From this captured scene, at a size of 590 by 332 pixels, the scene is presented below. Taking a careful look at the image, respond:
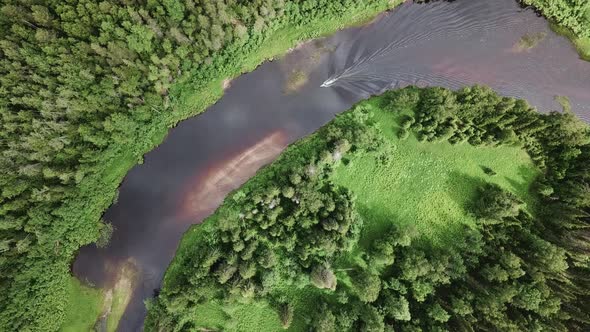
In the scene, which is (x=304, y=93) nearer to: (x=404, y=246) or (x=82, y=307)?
(x=404, y=246)

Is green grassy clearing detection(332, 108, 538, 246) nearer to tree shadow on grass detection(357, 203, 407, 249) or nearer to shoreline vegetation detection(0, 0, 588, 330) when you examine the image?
tree shadow on grass detection(357, 203, 407, 249)

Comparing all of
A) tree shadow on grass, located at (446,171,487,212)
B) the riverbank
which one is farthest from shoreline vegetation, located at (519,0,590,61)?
tree shadow on grass, located at (446,171,487,212)

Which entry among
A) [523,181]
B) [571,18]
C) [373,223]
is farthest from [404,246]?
[571,18]

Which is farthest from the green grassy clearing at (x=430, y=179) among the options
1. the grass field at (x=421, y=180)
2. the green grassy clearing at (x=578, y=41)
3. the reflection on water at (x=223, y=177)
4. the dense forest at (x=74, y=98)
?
the dense forest at (x=74, y=98)

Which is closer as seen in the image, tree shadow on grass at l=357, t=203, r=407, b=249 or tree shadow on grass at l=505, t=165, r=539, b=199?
tree shadow on grass at l=357, t=203, r=407, b=249

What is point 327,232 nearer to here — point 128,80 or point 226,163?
point 226,163

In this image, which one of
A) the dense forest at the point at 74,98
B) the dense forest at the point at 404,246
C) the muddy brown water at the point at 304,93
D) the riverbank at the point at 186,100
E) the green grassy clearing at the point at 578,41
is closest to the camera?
the dense forest at the point at 74,98

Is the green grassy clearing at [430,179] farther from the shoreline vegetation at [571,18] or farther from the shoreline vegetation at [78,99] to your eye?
Result: the shoreline vegetation at [78,99]
